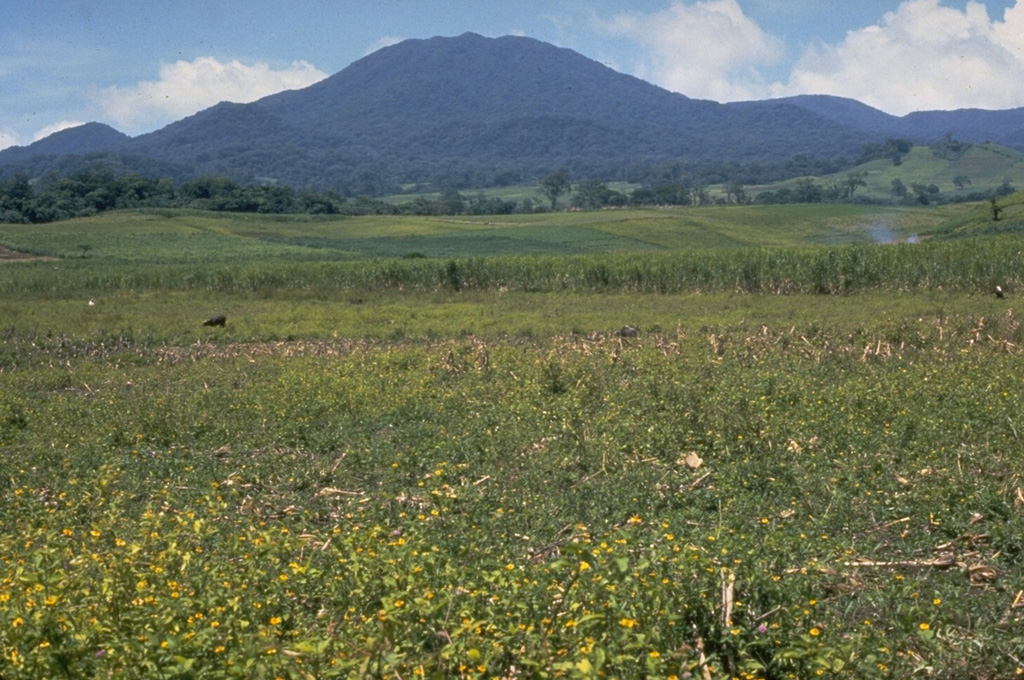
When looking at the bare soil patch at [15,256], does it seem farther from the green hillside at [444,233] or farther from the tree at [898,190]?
the tree at [898,190]

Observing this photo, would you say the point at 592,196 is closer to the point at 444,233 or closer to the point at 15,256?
the point at 444,233

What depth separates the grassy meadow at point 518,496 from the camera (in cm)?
463

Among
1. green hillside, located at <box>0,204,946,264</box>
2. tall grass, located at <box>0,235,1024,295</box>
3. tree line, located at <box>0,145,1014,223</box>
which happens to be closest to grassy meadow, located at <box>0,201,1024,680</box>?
tall grass, located at <box>0,235,1024,295</box>

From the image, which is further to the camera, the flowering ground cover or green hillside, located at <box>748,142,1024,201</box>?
green hillside, located at <box>748,142,1024,201</box>

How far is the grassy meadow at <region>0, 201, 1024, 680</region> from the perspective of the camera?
4.63 metres

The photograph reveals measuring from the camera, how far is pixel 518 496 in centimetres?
834

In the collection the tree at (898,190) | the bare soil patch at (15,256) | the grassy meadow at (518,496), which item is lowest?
the grassy meadow at (518,496)

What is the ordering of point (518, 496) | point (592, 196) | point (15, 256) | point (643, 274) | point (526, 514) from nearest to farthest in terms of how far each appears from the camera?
point (526, 514) → point (518, 496) → point (643, 274) → point (15, 256) → point (592, 196)

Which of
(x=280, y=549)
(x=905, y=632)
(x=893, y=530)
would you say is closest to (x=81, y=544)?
(x=280, y=549)

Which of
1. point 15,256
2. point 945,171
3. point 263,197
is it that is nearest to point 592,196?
point 263,197

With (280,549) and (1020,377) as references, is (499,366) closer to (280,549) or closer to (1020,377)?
(1020,377)

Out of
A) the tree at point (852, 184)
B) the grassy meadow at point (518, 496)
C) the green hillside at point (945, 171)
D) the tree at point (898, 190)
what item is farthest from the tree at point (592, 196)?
the grassy meadow at point (518, 496)

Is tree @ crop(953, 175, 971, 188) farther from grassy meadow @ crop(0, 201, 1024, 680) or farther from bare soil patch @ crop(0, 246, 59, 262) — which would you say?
grassy meadow @ crop(0, 201, 1024, 680)

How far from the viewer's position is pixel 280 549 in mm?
6141
